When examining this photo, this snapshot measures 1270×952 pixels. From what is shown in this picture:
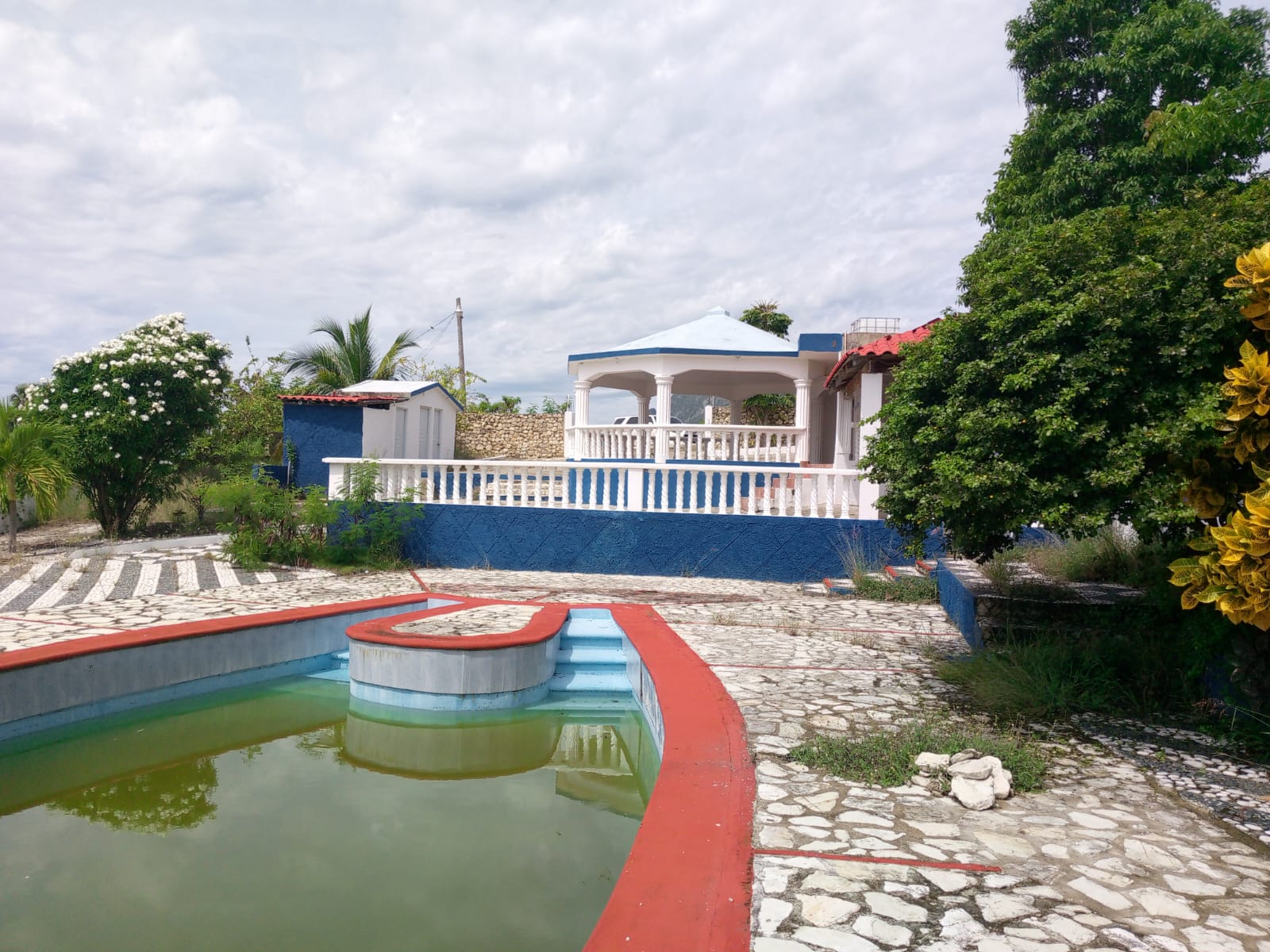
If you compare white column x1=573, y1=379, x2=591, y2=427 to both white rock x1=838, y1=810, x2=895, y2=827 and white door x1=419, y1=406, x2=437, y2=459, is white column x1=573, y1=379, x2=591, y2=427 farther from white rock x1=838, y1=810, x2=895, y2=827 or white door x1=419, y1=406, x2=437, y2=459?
white rock x1=838, y1=810, x2=895, y2=827

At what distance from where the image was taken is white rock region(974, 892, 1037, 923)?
2.79m

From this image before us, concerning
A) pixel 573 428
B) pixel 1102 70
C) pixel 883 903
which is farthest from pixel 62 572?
pixel 1102 70

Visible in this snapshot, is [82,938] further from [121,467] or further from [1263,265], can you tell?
[121,467]

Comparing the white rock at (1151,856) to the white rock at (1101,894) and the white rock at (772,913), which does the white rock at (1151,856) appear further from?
the white rock at (772,913)

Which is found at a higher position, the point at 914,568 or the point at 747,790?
the point at 914,568

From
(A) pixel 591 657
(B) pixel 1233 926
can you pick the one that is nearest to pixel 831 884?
(B) pixel 1233 926

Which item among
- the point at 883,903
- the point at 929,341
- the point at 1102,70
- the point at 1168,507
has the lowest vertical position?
the point at 883,903

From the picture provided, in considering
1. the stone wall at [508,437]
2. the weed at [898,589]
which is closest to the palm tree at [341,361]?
the stone wall at [508,437]

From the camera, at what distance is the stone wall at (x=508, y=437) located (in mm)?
23109

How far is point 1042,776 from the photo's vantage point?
412 cm

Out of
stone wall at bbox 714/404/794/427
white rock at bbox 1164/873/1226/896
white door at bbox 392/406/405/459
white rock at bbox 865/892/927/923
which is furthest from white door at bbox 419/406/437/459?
white rock at bbox 1164/873/1226/896

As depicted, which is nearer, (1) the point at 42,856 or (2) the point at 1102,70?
(1) the point at 42,856

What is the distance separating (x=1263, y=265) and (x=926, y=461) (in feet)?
6.58

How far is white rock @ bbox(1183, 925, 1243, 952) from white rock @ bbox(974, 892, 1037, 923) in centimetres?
46
